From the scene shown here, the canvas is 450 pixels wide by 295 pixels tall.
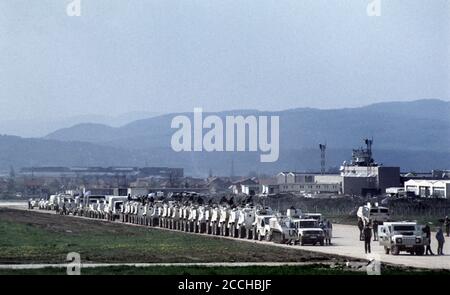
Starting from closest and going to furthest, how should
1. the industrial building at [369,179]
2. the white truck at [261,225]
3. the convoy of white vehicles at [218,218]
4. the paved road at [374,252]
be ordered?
the paved road at [374,252]
the convoy of white vehicles at [218,218]
the white truck at [261,225]
the industrial building at [369,179]

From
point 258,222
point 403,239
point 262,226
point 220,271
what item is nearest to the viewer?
point 220,271

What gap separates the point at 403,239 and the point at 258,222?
15.7 m

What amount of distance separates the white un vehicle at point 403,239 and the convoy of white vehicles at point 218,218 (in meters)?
6.94

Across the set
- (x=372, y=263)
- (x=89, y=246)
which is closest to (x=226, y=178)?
(x=89, y=246)

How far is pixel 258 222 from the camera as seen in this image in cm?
6266

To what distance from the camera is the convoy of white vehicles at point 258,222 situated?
1929 inches

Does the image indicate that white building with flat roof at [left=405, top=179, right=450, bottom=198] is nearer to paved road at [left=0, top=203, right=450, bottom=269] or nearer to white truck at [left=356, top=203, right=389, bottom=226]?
white truck at [left=356, top=203, right=389, bottom=226]

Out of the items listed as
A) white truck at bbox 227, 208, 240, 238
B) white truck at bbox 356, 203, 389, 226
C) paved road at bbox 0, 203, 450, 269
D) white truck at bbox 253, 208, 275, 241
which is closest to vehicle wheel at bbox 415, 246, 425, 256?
paved road at bbox 0, 203, 450, 269

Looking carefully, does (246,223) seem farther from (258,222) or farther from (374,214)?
(374,214)

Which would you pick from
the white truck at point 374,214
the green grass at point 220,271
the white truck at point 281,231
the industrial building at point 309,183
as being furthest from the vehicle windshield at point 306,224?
the industrial building at point 309,183

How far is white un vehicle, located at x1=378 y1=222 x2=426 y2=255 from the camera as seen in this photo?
157ft

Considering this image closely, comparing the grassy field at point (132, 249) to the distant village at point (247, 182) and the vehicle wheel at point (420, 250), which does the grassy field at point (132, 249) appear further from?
the distant village at point (247, 182)

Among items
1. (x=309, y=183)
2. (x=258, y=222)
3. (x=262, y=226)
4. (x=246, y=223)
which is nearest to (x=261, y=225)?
(x=262, y=226)
